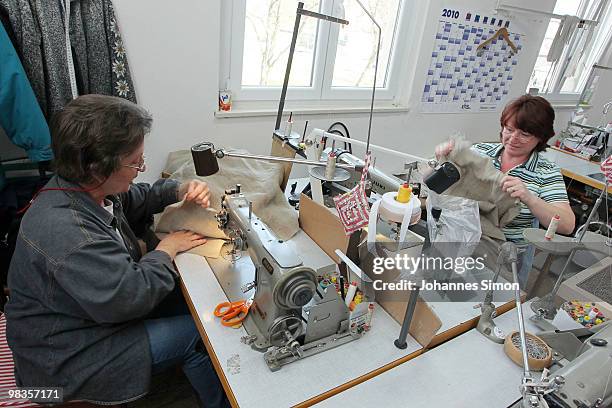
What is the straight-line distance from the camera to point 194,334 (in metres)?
1.25

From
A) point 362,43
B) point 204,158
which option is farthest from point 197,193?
point 362,43

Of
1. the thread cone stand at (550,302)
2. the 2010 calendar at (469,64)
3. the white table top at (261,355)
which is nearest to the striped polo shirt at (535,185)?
the thread cone stand at (550,302)

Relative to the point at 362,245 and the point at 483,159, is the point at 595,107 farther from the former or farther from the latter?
the point at 362,245

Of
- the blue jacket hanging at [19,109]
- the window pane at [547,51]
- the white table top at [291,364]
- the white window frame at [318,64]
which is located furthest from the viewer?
the window pane at [547,51]

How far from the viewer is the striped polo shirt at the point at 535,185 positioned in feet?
5.60

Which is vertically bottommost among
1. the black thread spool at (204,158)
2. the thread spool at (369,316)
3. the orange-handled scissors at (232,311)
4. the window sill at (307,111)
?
the orange-handled scissors at (232,311)

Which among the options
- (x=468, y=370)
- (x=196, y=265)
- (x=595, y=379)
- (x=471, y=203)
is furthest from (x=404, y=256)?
(x=196, y=265)

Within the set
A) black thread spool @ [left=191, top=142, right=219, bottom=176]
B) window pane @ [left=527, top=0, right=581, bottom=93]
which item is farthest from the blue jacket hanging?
window pane @ [left=527, top=0, right=581, bottom=93]

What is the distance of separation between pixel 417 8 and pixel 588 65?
9.36 feet

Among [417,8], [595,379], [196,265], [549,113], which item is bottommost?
[196,265]

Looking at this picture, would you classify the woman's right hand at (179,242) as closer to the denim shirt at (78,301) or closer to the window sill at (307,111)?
the denim shirt at (78,301)

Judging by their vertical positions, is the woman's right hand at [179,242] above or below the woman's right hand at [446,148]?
below

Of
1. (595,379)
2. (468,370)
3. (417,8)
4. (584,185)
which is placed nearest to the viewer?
(595,379)

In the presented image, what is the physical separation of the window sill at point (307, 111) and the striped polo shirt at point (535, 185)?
1.19 m
